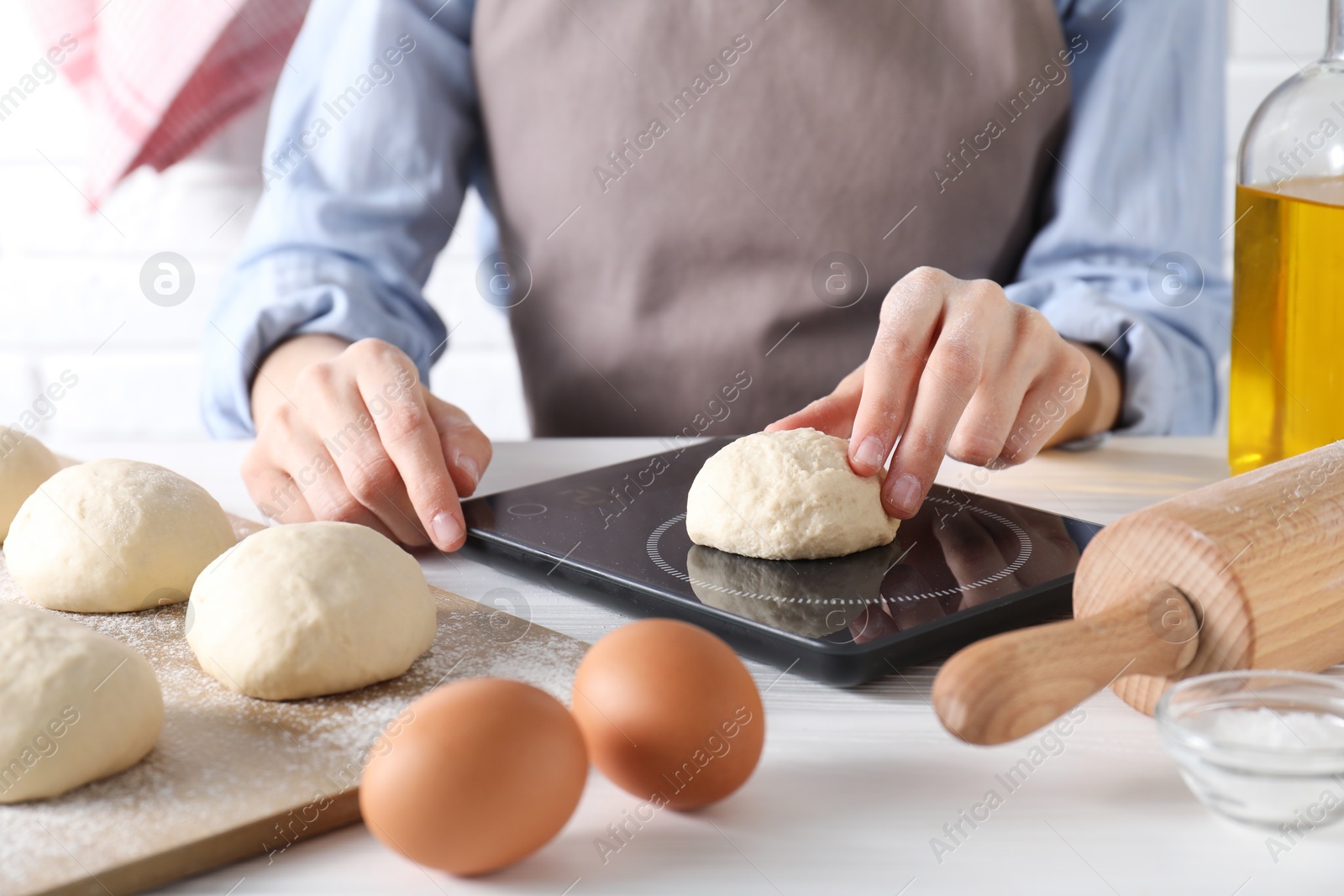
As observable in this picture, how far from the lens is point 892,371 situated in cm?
78

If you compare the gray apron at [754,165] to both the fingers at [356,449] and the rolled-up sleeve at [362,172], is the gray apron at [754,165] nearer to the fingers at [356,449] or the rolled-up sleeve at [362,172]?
the rolled-up sleeve at [362,172]

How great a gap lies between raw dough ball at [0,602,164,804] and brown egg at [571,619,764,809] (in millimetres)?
216

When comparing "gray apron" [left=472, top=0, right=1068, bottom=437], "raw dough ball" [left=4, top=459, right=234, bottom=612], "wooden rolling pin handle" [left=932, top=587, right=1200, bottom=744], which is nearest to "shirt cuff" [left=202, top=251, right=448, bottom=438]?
"gray apron" [left=472, top=0, right=1068, bottom=437]

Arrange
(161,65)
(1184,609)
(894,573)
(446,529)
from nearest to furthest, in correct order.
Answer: (1184,609) < (894,573) < (446,529) < (161,65)

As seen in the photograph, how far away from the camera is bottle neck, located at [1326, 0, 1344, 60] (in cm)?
81

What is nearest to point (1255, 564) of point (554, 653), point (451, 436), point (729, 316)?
point (554, 653)

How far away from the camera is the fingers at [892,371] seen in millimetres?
779

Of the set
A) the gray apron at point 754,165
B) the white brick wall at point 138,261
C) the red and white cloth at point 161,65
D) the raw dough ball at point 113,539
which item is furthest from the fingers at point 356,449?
the white brick wall at point 138,261

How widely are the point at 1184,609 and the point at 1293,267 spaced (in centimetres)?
49

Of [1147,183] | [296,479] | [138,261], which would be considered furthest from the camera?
[138,261]

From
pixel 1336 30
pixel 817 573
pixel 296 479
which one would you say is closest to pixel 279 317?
pixel 296 479

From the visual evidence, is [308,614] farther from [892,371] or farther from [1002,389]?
[1002,389]

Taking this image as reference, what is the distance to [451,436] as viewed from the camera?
918 millimetres

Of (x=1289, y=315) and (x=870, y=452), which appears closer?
(x=870, y=452)
